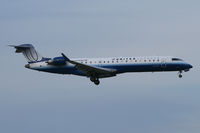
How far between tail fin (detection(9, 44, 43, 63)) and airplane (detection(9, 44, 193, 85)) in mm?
1435

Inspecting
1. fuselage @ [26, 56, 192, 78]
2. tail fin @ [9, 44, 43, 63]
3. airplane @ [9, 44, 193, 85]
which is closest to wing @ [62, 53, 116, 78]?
airplane @ [9, 44, 193, 85]

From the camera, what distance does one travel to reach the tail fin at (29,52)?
213 ft

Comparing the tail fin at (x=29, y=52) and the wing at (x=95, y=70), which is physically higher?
the tail fin at (x=29, y=52)

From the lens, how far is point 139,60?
60.0 metres

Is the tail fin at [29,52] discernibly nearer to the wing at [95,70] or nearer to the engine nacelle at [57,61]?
the engine nacelle at [57,61]

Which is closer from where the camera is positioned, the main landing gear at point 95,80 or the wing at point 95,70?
the wing at point 95,70

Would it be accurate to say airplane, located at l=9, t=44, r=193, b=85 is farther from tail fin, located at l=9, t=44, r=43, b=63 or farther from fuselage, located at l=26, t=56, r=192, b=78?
tail fin, located at l=9, t=44, r=43, b=63

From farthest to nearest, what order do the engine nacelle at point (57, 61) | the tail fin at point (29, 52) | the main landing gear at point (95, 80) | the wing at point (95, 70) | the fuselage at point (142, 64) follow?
1. the tail fin at point (29, 52)
2. the main landing gear at point (95, 80)
3. the engine nacelle at point (57, 61)
4. the wing at point (95, 70)
5. the fuselage at point (142, 64)

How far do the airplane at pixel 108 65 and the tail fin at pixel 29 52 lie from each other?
1.44 m

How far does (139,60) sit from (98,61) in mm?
4534

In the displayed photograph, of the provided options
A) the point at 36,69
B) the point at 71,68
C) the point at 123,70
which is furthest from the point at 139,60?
the point at 36,69

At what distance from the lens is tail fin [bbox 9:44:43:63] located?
64.9 meters

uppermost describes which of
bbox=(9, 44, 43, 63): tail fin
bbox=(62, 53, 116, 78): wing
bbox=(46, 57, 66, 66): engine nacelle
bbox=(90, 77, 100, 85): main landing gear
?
bbox=(9, 44, 43, 63): tail fin

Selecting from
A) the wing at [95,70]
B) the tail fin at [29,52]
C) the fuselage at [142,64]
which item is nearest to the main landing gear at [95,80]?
the wing at [95,70]
